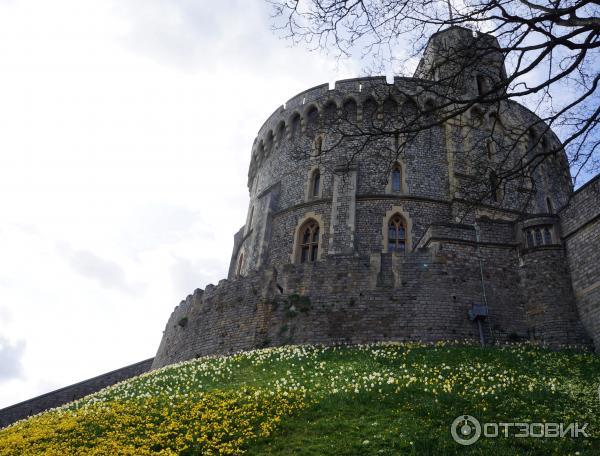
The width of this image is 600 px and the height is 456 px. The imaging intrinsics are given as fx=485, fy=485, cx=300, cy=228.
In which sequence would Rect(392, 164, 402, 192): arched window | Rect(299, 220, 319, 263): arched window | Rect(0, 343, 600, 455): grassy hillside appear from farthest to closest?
Rect(392, 164, 402, 192): arched window
Rect(299, 220, 319, 263): arched window
Rect(0, 343, 600, 455): grassy hillside

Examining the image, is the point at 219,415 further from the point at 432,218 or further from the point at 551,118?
the point at 432,218

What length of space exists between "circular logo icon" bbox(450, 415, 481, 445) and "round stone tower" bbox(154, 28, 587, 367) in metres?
4.34

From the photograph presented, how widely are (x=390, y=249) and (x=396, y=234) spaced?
0.88m

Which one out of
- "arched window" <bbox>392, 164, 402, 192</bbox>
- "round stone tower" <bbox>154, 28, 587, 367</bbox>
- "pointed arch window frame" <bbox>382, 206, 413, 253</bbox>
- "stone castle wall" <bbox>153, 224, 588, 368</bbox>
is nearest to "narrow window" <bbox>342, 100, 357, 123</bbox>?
"round stone tower" <bbox>154, 28, 587, 367</bbox>

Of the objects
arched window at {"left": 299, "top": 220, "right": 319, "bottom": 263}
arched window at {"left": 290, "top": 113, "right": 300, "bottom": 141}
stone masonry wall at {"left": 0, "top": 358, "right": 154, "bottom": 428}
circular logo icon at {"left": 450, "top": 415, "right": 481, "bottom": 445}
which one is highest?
arched window at {"left": 290, "top": 113, "right": 300, "bottom": 141}

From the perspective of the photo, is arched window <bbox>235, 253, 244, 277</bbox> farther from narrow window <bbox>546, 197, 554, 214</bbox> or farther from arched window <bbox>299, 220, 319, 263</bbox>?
narrow window <bbox>546, 197, 554, 214</bbox>

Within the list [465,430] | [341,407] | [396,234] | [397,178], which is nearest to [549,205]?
[397,178]

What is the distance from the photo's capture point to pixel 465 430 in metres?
7.70

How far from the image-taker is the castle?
48.6 ft

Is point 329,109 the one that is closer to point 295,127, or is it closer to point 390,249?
point 295,127

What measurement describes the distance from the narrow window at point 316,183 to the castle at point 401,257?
0.20ft

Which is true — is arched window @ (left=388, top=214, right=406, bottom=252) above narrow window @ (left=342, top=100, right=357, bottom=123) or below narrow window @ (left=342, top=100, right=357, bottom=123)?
below

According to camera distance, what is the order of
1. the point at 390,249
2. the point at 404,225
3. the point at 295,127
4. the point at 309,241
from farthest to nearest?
the point at 295,127
the point at 309,241
the point at 404,225
the point at 390,249

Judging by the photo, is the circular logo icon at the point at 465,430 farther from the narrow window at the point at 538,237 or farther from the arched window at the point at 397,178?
the arched window at the point at 397,178
